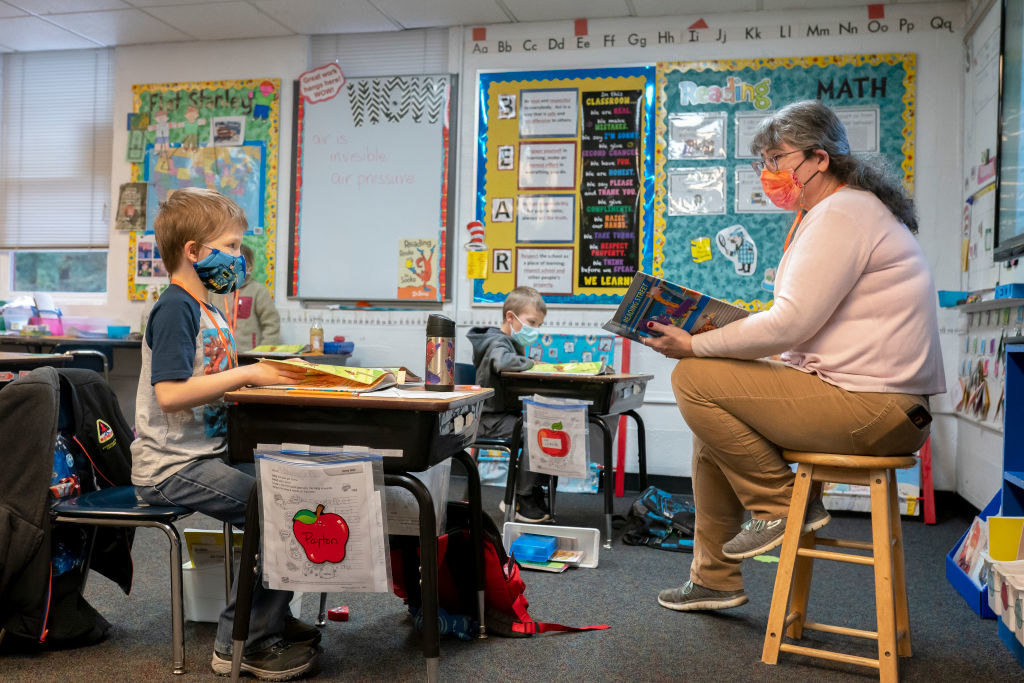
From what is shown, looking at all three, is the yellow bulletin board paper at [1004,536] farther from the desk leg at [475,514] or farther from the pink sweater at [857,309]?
the desk leg at [475,514]

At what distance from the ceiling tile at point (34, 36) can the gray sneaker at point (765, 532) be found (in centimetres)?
520

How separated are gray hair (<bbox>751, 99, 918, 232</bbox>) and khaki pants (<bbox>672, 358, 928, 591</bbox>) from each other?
482mm

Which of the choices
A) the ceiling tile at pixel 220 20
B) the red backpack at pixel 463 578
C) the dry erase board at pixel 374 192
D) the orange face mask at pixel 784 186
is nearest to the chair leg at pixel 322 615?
the red backpack at pixel 463 578

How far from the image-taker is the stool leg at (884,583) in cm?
185

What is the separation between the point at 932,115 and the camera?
4.47m

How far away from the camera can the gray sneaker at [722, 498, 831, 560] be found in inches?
77.1

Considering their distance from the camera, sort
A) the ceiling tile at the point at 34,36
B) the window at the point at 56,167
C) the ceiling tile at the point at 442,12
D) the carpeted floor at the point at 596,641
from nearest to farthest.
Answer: the carpeted floor at the point at 596,641
the ceiling tile at the point at 442,12
the ceiling tile at the point at 34,36
the window at the point at 56,167

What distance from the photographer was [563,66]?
491 cm

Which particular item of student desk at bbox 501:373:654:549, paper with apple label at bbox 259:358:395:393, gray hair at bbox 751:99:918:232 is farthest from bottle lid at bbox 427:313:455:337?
student desk at bbox 501:373:654:549

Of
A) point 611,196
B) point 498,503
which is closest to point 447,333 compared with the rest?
point 498,503

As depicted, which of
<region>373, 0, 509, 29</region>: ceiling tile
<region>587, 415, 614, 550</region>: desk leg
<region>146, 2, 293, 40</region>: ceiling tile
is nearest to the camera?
<region>587, 415, 614, 550</region>: desk leg

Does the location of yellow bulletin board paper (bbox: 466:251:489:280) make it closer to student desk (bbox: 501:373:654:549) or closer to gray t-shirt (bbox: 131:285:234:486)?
student desk (bbox: 501:373:654:549)

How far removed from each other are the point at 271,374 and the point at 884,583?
4.63ft

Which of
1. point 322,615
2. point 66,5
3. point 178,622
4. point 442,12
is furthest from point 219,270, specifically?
point 66,5
